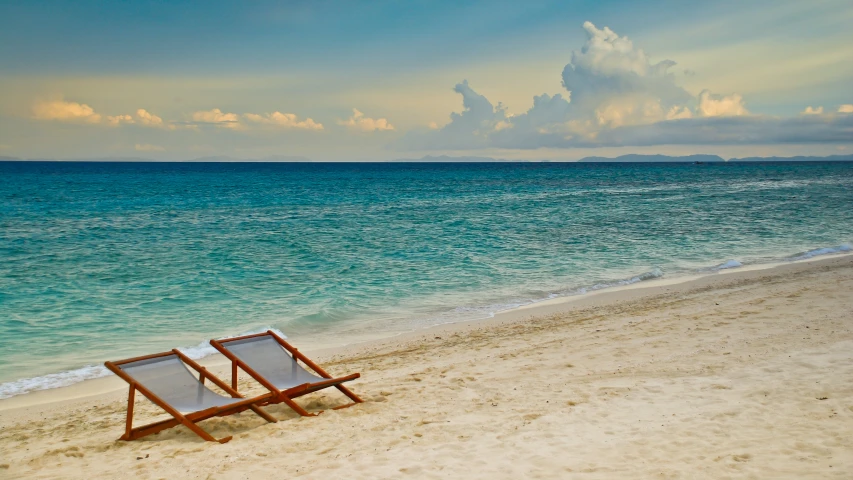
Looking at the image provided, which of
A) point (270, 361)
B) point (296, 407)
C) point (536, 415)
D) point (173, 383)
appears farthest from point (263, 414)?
point (536, 415)

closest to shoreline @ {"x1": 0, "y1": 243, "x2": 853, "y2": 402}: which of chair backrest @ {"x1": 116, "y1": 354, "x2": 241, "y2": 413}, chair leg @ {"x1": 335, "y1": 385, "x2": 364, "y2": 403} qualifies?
chair backrest @ {"x1": 116, "y1": 354, "x2": 241, "y2": 413}

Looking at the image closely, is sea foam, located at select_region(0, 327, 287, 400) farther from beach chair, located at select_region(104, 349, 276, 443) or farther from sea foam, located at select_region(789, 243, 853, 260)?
sea foam, located at select_region(789, 243, 853, 260)

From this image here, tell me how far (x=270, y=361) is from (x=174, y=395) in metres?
1.27

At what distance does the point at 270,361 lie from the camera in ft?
24.0

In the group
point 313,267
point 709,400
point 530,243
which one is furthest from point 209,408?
point 530,243

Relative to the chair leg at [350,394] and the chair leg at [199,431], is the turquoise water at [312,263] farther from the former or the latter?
the chair leg at [199,431]

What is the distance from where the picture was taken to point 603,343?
9414 millimetres

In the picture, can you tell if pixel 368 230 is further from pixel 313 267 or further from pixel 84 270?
pixel 84 270

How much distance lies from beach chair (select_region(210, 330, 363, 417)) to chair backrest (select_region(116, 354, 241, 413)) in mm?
446

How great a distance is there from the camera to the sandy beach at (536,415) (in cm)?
516

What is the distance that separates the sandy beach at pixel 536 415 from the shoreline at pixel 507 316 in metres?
0.08

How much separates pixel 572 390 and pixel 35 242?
2362cm

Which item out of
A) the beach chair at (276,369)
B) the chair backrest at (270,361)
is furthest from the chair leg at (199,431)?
the chair backrest at (270,361)

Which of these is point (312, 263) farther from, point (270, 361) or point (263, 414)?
point (263, 414)
